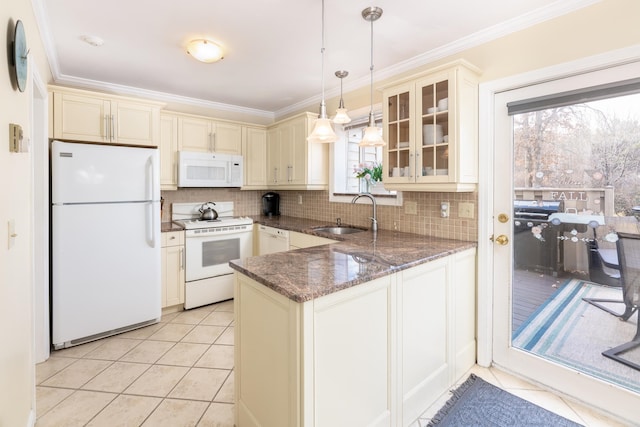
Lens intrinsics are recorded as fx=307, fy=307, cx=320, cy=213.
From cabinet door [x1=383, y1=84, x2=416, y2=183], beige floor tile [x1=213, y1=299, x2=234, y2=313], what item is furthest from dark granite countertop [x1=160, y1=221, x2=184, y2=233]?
cabinet door [x1=383, y1=84, x2=416, y2=183]

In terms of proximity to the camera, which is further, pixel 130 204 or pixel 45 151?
pixel 130 204

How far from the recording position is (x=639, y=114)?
1.67 metres

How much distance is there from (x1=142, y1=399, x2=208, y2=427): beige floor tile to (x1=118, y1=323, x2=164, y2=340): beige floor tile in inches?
42.5

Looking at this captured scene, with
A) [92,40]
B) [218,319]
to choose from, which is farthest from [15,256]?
[218,319]

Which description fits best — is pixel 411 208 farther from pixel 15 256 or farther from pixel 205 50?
pixel 15 256

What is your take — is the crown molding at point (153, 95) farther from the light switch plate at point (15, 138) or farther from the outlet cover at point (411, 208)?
the outlet cover at point (411, 208)

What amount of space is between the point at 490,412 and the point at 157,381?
215 cm

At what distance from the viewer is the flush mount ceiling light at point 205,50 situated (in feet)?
7.61

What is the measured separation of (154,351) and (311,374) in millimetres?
1932

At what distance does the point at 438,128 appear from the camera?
7.22 feet

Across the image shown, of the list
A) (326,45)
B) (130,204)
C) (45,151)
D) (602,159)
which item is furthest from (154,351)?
(602,159)

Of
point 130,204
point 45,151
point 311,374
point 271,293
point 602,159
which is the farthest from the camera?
point 130,204

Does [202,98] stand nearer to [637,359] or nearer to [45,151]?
[45,151]

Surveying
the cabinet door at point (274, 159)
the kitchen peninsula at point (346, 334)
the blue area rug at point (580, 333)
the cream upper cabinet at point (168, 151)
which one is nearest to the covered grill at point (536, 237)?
the blue area rug at point (580, 333)
